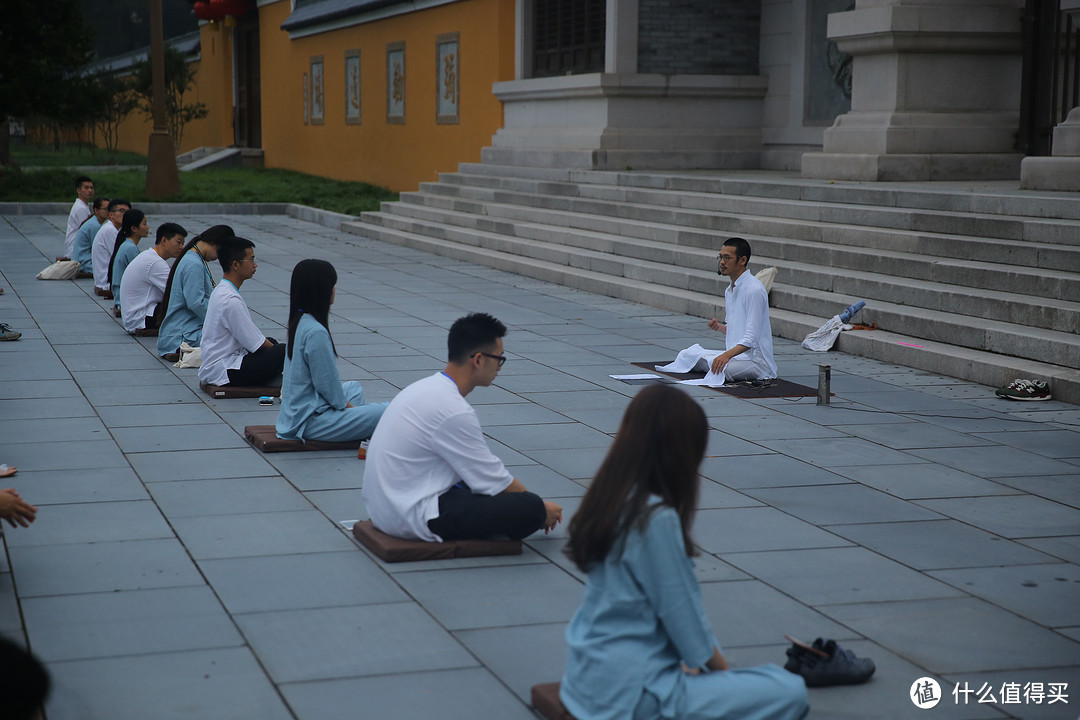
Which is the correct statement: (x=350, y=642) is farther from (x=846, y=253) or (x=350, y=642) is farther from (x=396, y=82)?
(x=396, y=82)

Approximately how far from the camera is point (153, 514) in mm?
6016

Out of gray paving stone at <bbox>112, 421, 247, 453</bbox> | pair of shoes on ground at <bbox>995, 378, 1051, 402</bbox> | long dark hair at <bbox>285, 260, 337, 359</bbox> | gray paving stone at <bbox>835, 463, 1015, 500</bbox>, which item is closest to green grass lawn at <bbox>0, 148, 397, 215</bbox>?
gray paving stone at <bbox>112, 421, 247, 453</bbox>

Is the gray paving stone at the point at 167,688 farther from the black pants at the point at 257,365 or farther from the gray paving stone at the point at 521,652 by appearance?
the black pants at the point at 257,365

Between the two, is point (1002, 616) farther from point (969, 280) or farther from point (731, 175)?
point (731, 175)

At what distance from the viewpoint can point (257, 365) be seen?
8.91 meters

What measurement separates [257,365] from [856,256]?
650cm

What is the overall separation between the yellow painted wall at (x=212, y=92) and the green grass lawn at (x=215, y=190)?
425 inches

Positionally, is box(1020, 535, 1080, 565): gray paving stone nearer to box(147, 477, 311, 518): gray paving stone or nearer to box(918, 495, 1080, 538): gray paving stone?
box(918, 495, 1080, 538): gray paving stone

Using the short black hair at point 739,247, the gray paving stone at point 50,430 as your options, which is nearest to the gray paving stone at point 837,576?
the short black hair at point 739,247

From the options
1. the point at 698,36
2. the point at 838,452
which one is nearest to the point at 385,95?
the point at 698,36

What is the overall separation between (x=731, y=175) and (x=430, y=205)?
22.9ft

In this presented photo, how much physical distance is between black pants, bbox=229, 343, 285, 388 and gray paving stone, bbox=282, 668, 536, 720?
5048 mm

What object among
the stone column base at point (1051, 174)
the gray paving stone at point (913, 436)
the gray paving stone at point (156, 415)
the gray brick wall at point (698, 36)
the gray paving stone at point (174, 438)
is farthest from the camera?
the gray brick wall at point (698, 36)

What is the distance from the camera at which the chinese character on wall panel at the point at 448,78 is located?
25625mm
